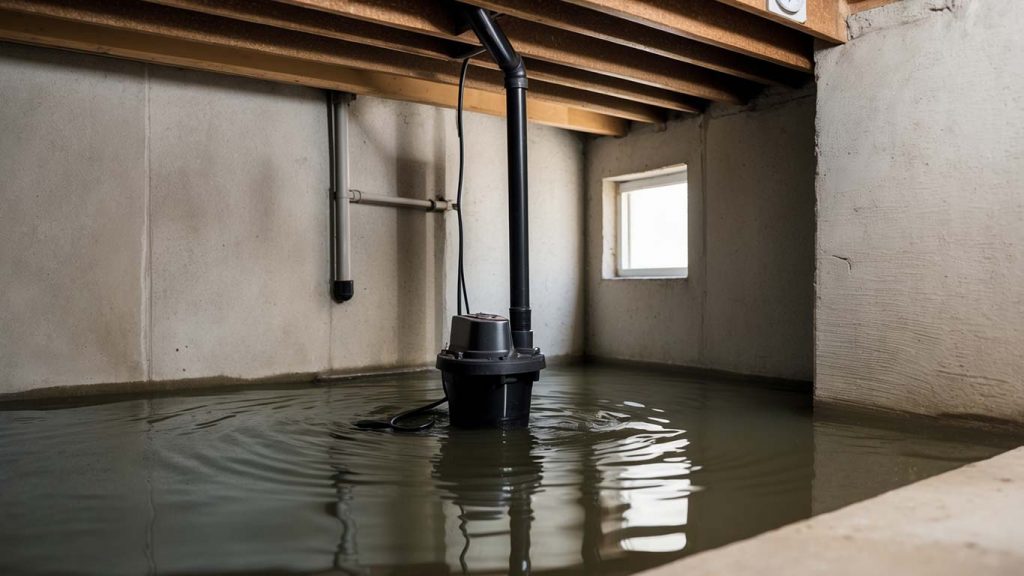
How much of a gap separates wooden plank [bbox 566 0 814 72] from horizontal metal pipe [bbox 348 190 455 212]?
2023 mm

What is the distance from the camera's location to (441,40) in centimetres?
355

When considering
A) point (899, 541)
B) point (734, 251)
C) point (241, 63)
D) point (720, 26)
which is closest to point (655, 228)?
point (734, 251)

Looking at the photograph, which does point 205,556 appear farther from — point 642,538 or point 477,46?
point 477,46

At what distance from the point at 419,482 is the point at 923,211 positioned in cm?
237

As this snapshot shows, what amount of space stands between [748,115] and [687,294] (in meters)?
1.23

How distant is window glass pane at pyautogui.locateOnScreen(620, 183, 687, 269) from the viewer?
5.22m

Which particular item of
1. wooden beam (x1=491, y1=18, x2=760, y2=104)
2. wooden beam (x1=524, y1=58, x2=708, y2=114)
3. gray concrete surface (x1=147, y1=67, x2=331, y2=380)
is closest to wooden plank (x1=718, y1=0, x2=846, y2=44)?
wooden beam (x1=491, y1=18, x2=760, y2=104)

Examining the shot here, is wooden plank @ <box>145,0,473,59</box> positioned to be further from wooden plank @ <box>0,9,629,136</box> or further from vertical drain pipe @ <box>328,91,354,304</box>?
vertical drain pipe @ <box>328,91,354,304</box>

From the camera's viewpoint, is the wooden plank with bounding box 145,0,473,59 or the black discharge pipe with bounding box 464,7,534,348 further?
the black discharge pipe with bounding box 464,7,534,348

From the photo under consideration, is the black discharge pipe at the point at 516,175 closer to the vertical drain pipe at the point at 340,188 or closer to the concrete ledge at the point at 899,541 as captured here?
the vertical drain pipe at the point at 340,188

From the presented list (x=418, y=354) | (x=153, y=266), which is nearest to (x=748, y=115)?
(x=418, y=354)

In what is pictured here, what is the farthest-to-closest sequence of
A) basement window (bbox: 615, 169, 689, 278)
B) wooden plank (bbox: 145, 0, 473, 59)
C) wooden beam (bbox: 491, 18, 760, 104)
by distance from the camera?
1. basement window (bbox: 615, 169, 689, 278)
2. wooden beam (bbox: 491, 18, 760, 104)
3. wooden plank (bbox: 145, 0, 473, 59)

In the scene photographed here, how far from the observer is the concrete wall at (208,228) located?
350 centimetres

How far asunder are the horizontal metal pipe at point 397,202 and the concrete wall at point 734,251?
1434mm
